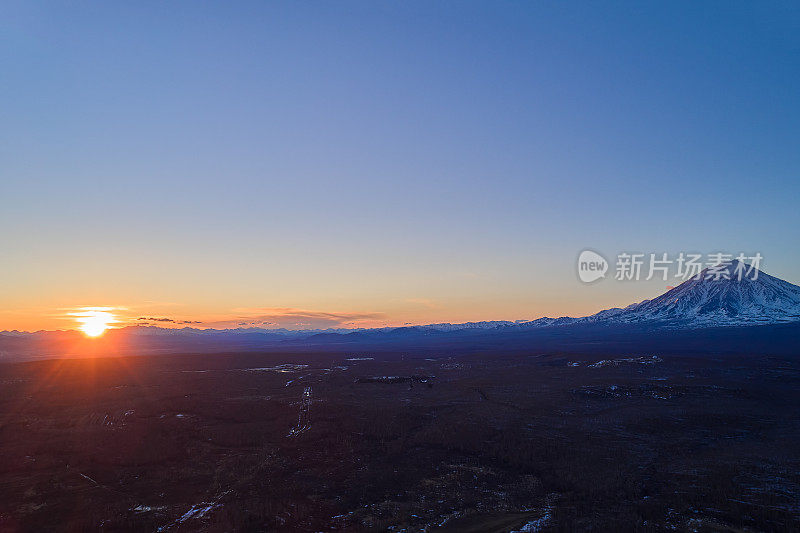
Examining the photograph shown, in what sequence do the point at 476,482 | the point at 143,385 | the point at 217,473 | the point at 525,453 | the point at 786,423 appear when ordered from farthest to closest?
the point at 143,385 < the point at 786,423 < the point at 525,453 < the point at 217,473 < the point at 476,482

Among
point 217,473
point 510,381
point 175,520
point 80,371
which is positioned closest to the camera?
point 175,520

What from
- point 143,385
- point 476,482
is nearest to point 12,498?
point 476,482

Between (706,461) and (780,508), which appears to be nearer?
(780,508)

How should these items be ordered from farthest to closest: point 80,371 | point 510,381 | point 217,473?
point 80,371, point 510,381, point 217,473

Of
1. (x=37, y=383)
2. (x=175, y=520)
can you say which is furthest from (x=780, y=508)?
(x=37, y=383)

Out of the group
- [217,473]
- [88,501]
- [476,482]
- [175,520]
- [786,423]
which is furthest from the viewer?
[786,423]

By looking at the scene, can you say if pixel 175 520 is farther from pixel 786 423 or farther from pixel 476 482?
pixel 786 423

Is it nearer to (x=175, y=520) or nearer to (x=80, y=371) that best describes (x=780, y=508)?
(x=175, y=520)

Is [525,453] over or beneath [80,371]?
over

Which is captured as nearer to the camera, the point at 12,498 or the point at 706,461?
the point at 12,498
